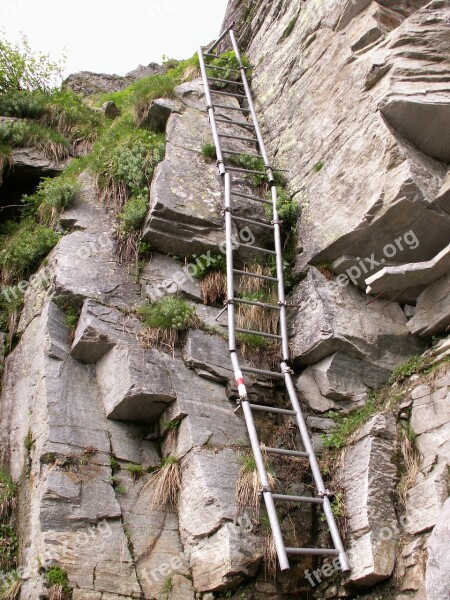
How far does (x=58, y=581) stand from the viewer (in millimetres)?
5172

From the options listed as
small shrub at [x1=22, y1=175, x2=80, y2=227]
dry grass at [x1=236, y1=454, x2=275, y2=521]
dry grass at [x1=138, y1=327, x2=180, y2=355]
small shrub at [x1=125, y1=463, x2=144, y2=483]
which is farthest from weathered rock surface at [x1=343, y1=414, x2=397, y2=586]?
small shrub at [x1=22, y1=175, x2=80, y2=227]

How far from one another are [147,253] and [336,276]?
2437 mm

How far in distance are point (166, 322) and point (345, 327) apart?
2029 mm

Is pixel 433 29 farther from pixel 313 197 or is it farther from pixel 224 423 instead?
pixel 224 423

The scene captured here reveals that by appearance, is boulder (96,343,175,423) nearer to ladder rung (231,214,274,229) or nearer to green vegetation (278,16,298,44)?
ladder rung (231,214,274,229)

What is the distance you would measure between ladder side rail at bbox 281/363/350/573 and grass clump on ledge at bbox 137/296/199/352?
124 cm

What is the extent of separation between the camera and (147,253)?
26.7 ft

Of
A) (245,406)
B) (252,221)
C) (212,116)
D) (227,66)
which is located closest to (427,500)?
(245,406)

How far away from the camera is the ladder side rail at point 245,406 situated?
5212 millimetres

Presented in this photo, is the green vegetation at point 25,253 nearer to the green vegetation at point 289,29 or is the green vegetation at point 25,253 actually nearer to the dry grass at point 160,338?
the dry grass at point 160,338

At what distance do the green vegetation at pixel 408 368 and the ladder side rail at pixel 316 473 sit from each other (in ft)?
3.61

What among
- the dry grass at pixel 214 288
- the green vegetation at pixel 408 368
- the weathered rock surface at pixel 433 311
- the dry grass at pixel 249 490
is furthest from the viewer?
the dry grass at pixel 214 288

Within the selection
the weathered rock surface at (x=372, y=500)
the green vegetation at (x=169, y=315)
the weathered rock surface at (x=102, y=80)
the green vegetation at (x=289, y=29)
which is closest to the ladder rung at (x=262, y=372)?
the green vegetation at (x=169, y=315)

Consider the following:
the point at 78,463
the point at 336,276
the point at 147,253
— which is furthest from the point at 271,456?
the point at 147,253
